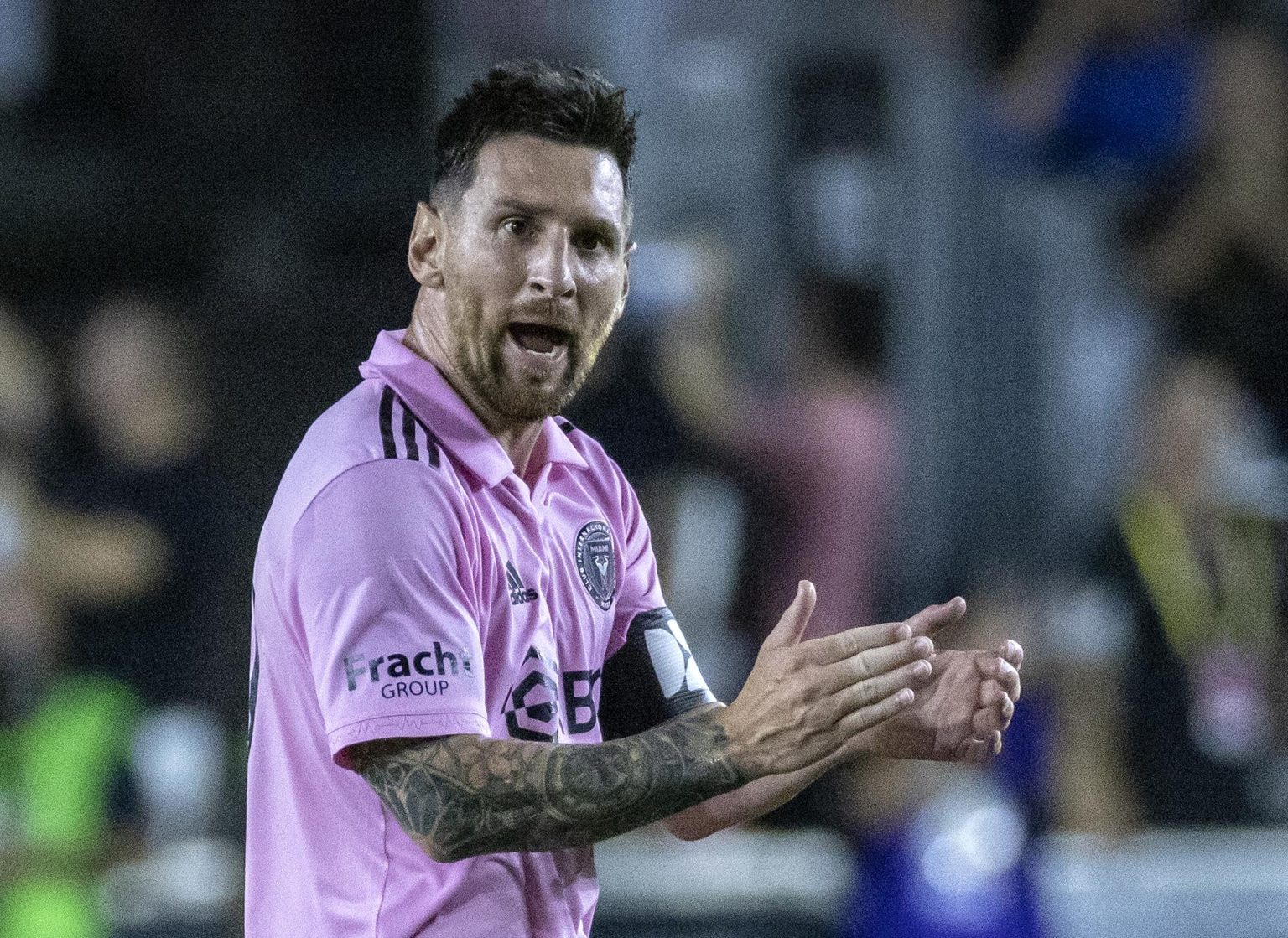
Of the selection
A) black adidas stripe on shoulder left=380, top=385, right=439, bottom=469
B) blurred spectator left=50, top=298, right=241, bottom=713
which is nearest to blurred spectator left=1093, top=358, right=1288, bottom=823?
blurred spectator left=50, top=298, right=241, bottom=713

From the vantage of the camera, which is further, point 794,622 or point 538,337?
point 538,337

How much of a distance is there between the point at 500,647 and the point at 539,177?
62 cm

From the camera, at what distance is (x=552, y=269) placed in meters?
2.38

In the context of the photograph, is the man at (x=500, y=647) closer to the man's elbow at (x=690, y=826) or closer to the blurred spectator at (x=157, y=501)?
the man's elbow at (x=690, y=826)

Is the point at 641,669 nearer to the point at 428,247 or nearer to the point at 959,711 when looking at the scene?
the point at 959,711

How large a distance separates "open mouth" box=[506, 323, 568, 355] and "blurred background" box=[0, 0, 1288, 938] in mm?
2590

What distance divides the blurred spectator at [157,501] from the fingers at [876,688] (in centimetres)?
310

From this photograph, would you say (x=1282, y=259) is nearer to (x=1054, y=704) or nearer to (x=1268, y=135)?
(x=1268, y=135)

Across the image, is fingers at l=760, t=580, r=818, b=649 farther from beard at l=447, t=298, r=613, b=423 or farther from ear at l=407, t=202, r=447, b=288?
ear at l=407, t=202, r=447, b=288

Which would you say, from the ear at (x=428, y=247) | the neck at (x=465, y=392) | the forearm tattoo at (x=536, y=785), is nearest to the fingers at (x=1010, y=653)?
the forearm tattoo at (x=536, y=785)

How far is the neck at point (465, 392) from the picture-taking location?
246cm

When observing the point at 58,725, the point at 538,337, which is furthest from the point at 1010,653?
the point at 58,725

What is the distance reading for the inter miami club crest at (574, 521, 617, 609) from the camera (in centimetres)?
251

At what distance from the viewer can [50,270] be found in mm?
7266
